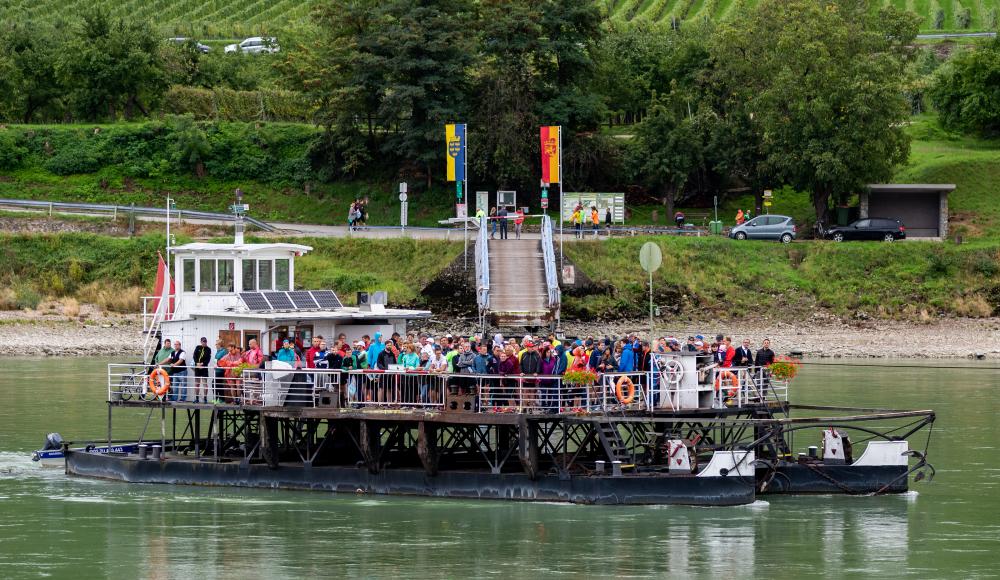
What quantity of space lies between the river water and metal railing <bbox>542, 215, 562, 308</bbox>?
24269 millimetres

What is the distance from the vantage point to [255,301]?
3119cm

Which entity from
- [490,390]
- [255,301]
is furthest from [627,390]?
[255,301]

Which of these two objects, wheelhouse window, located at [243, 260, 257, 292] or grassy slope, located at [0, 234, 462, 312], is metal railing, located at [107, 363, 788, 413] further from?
grassy slope, located at [0, 234, 462, 312]

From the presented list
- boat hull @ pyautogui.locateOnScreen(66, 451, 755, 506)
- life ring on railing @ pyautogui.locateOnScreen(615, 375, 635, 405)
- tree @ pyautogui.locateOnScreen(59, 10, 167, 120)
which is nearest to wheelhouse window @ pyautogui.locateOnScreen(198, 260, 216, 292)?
boat hull @ pyautogui.locateOnScreen(66, 451, 755, 506)

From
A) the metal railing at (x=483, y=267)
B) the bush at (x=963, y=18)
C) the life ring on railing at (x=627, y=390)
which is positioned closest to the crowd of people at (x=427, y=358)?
the life ring on railing at (x=627, y=390)

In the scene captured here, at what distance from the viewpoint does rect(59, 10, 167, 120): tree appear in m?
82.0

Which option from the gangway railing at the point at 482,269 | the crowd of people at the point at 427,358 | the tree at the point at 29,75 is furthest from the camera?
the tree at the point at 29,75

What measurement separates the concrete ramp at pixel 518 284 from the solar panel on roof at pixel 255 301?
23.5 metres

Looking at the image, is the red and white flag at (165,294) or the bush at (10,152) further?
the bush at (10,152)

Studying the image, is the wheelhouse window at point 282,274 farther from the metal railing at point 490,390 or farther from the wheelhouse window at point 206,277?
the metal railing at point 490,390

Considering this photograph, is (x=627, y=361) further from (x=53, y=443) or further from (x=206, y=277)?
(x=53, y=443)

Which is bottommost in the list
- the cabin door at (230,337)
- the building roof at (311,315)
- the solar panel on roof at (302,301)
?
the cabin door at (230,337)

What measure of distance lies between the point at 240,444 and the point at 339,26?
1815 inches

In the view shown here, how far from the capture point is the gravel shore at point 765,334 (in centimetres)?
5569
